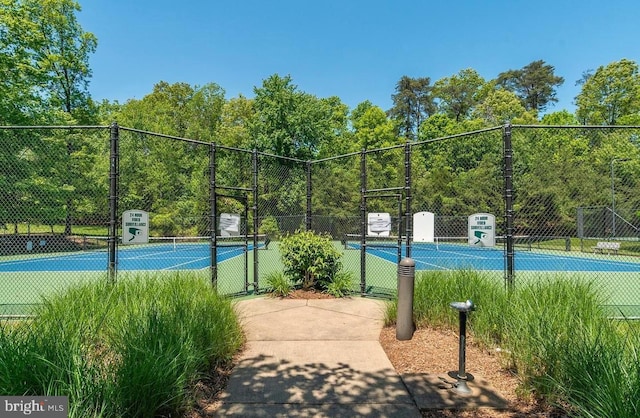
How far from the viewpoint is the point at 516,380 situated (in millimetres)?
3742

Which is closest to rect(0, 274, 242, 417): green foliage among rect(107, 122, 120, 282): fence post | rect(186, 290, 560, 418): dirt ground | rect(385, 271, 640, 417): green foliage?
rect(186, 290, 560, 418): dirt ground

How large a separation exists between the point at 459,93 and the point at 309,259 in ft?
153

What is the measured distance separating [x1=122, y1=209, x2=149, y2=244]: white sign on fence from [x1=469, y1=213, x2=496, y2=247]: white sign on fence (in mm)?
5436

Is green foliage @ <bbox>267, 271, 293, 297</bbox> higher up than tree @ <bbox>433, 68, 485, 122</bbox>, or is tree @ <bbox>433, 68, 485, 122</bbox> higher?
tree @ <bbox>433, 68, 485, 122</bbox>

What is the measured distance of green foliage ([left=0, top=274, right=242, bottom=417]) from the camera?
8.21 feet

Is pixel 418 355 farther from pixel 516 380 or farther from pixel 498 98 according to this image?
pixel 498 98

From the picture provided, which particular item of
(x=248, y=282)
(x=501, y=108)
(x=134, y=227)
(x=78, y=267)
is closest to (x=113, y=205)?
(x=134, y=227)

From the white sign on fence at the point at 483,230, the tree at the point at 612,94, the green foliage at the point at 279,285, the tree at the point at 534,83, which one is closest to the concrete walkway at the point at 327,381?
the green foliage at the point at 279,285

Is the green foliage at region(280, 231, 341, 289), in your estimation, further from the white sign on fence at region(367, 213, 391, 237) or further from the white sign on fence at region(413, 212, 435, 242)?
the white sign on fence at region(413, 212, 435, 242)

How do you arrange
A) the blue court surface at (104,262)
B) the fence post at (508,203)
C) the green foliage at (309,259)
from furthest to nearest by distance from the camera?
the blue court surface at (104,262) < the green foliage at (309,259) < the fence post at (508,203)

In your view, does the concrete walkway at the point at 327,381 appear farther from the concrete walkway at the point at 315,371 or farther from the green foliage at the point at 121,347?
the green foliage at the point at 121,347

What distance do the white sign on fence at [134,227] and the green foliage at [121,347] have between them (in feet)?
5.62

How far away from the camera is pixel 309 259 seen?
26.6 feet

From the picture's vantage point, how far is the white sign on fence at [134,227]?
638 cm
